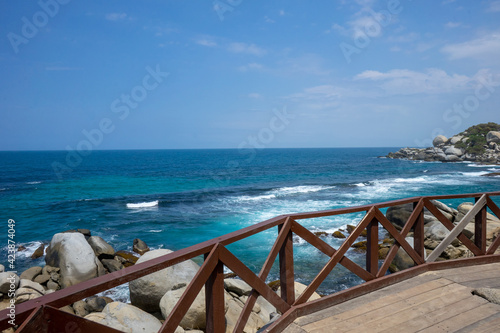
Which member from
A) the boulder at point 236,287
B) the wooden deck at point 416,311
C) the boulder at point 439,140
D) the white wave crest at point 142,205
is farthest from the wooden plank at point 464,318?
the boulder at point 439,140

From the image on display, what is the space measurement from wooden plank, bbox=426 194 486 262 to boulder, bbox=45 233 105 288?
11809 millimetres

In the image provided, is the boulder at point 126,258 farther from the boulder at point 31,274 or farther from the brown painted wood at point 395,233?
the brown painted wood at point 395,233

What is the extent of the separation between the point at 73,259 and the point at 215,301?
479 inches

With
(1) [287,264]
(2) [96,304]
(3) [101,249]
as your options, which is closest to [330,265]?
(1) [287,264]

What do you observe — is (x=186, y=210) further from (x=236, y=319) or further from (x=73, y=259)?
(x=236, y=319)

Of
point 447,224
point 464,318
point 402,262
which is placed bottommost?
point 402,262

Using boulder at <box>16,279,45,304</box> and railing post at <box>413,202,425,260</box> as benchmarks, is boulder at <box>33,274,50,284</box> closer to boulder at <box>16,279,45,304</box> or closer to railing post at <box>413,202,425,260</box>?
boulder at <box>16,279,45,304</box>

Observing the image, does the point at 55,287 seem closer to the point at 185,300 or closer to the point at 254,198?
the point at 185,300

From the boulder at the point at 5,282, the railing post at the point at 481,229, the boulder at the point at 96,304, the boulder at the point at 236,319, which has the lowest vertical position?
the boulder at the point at 96,304

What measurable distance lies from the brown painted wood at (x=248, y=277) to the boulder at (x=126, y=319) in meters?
3.56

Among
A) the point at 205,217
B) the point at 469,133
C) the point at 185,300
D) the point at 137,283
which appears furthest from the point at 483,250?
the point at 469,133

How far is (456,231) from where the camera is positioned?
18.0 feet

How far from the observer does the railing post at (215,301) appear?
9.47 feet

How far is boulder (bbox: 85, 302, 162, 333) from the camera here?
593 cm
